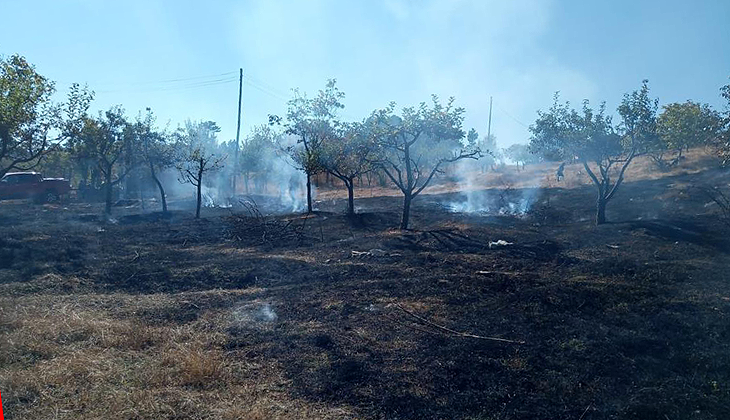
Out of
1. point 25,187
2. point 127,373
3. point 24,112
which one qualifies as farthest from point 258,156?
point 127,373

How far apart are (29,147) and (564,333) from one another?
17143 mm

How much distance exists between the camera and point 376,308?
7801mm

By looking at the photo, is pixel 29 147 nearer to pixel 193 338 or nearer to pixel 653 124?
pixel 193 338

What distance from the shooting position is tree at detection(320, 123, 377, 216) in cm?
1839

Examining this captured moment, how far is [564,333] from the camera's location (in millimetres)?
6512

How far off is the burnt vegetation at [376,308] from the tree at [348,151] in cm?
11

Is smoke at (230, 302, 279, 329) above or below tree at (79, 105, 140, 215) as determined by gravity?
below

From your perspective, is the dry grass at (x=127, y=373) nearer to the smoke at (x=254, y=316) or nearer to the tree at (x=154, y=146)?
the smoke at (x=254, y=316)

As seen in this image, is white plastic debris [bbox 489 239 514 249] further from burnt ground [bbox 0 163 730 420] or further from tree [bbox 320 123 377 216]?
tree [bbox 320 123 377 216]

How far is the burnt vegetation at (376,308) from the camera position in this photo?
194 inches

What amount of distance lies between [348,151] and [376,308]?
12.8m

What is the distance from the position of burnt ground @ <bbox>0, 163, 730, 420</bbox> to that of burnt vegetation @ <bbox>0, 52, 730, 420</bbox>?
0.11ft

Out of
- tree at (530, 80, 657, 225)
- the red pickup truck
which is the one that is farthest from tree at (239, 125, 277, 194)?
tree at (530, 80, 657, 225)

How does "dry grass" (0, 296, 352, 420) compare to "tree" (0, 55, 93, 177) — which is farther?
"tree" (0, 55, 93, 177)
